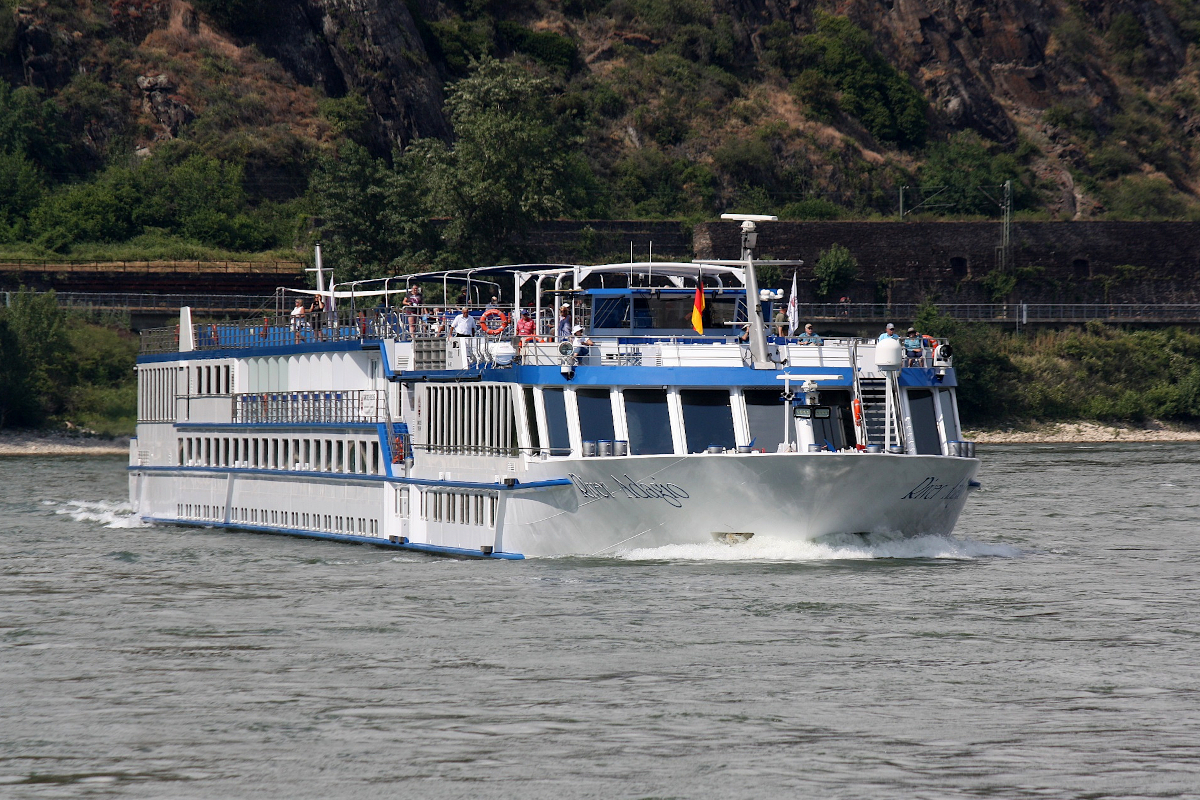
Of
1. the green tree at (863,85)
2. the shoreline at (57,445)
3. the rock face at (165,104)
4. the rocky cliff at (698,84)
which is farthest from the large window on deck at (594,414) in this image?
the green tree at (863,85)

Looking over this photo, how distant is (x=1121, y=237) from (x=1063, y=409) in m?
21.0

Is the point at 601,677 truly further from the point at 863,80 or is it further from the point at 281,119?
the point at 863,80

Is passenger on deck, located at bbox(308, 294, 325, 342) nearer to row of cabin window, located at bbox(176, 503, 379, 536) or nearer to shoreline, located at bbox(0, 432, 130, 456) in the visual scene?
row of cabin window, located at bbox(176, 503, 379, 536)

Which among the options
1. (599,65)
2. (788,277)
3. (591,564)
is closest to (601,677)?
(591,564)

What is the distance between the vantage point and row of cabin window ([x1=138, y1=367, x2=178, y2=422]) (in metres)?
40.9

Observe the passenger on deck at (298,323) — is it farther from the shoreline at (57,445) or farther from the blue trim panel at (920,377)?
the shoreline at (57,445)

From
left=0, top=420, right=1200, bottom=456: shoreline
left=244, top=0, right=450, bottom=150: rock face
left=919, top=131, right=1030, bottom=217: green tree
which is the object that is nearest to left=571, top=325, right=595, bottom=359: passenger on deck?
left=0, top=420, right=1200, bottom=456: shoreline

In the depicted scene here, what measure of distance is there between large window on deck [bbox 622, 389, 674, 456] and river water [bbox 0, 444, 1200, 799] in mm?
1669

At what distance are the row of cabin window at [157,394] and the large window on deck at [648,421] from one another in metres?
17.2

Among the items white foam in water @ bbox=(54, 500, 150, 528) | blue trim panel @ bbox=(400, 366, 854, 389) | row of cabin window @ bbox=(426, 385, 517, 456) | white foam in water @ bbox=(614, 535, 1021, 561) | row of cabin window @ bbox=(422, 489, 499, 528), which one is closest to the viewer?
white foam in water @ bbox=(614, 535, 1021, 561)

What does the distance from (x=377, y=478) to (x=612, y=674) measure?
14050mm

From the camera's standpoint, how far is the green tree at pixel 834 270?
93375 millimetres

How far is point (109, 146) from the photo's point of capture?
98.7 m

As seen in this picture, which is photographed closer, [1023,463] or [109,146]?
[1023,463]
